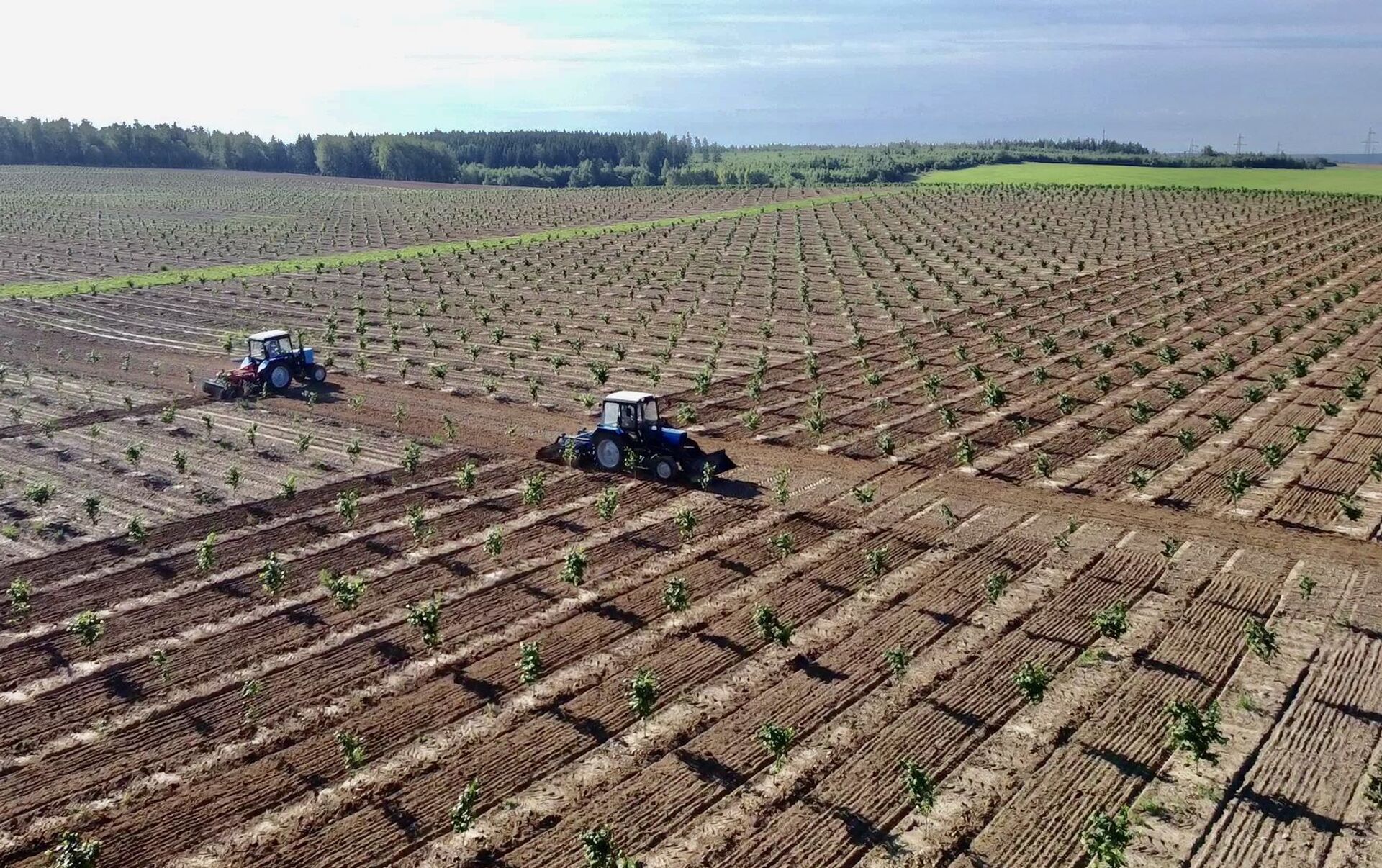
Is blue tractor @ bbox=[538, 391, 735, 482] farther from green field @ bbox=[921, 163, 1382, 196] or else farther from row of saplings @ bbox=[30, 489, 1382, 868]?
green field @ bbox=[921, 163, 1382, 196]

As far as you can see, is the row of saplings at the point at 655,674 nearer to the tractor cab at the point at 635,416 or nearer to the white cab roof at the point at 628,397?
the tractor cab at the point at 635,416

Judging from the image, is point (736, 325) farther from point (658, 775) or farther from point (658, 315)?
point (658, 775)

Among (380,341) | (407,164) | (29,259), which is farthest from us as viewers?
(407,164)

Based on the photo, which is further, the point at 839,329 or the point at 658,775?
the point at 839,329

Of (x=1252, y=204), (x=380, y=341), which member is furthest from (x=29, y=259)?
(x=1252, y=204)

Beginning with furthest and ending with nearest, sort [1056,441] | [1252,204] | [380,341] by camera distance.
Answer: [1252,204]
[380,341]
[1056,441]

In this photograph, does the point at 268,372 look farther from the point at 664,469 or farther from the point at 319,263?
the point at 319,263

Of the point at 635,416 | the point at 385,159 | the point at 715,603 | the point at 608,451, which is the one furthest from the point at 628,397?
the point at 385,159
